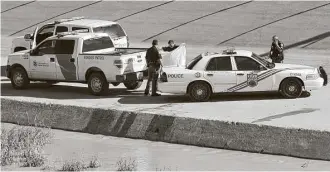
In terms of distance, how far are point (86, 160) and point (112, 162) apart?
587mm

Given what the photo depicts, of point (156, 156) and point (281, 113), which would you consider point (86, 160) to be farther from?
point (281, 113)

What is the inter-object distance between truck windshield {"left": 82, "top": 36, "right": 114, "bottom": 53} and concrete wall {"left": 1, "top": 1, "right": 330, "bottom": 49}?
6.52 meters

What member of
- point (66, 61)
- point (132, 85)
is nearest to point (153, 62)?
point (132, 85)

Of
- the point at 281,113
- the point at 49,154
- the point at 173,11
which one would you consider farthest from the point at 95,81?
the point at 173,11

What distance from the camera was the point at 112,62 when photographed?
2127cm

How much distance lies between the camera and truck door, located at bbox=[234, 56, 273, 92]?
1986 cm

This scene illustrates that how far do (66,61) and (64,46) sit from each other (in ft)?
1.46

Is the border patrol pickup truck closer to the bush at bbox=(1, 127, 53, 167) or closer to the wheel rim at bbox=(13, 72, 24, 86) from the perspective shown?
the wheel rim at bbox=(13, 72, 24, 86)

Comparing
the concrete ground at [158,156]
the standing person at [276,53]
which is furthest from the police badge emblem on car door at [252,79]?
the concrete ground at [158,156]

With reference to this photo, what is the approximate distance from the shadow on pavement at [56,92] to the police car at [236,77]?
87.4 inches

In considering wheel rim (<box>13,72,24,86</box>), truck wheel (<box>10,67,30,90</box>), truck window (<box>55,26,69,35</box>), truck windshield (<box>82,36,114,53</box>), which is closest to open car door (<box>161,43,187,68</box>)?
truck windshield (<box>82,36,114,53</box>)

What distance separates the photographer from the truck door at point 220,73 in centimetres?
2000

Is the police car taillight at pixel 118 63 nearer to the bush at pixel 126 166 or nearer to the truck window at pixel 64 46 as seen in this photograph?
the truck window at pixel 64 46

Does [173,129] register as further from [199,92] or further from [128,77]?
[128,77]
